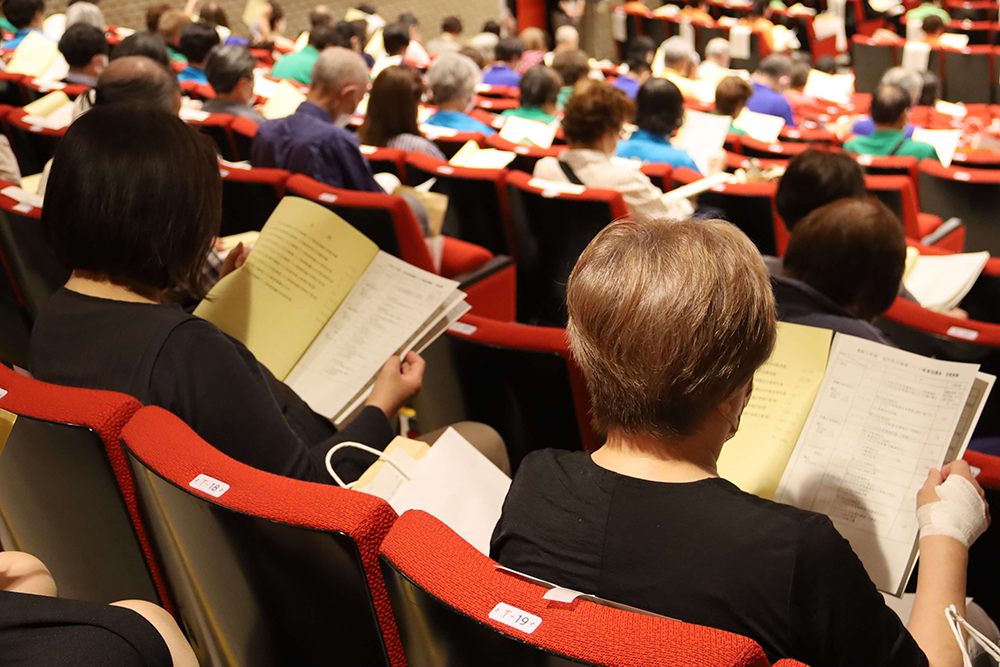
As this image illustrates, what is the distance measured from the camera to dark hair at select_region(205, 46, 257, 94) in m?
4.28

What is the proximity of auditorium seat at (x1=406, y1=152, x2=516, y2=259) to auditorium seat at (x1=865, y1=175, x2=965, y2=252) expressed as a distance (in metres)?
1.41

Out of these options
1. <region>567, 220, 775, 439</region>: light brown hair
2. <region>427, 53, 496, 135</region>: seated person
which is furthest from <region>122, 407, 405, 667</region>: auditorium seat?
<region>427, 53, 496, 135</region>: seated person

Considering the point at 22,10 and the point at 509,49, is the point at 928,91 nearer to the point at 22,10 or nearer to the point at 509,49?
the point at 509,49

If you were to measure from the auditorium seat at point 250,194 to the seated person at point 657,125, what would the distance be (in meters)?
1.99

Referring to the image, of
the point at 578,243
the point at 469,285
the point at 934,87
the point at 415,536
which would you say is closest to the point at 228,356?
the point at 415,536

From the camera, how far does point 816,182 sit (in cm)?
267

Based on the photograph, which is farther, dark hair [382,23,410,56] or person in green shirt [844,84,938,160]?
dark hair [382,23,410,56]

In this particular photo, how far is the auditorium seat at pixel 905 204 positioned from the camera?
364 cm

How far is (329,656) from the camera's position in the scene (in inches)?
40.3

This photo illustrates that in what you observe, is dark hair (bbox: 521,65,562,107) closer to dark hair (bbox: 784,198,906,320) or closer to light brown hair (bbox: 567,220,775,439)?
dark hair (bbox: 784,198,906,320)

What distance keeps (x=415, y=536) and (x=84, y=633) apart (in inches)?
11.5

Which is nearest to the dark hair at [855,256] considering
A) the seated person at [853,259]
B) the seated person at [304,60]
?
the seated person at [853,259]

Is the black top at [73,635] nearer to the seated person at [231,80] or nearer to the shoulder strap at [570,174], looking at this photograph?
the shoulder strap at [570,174]

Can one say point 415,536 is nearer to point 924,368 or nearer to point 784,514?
point 784,514
